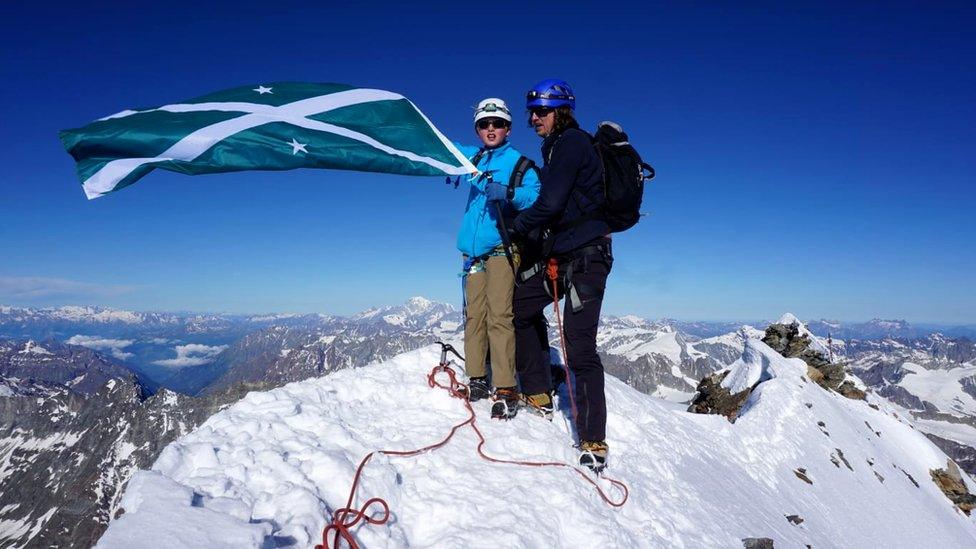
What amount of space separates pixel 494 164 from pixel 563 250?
199 centimetres

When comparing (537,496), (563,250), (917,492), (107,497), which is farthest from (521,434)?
(107,497)

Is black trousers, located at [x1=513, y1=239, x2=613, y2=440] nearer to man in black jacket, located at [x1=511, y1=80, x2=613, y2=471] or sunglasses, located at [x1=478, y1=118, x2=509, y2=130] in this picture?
man in black jacket, located at [x1=511, y1=80, x2=613, y2=471]

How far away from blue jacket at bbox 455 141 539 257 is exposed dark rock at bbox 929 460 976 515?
25.4 metres

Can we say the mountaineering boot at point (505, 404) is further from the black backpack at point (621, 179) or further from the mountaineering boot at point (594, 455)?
the black backpack at point (621, 179)

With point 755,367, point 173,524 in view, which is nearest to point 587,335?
point 173,524

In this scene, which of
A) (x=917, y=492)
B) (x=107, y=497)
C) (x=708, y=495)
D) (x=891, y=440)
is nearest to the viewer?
(x=708, y=495)

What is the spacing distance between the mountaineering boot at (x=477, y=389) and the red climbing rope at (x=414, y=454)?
131 millimetres

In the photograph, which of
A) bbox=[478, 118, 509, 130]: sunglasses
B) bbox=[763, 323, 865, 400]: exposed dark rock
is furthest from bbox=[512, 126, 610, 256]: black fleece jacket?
bbox=[763, 323, 865, 400]: exposed dark rock

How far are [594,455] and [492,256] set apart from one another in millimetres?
3879

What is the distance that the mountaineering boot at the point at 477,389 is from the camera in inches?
368

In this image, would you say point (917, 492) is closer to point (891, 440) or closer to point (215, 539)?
point (891, 440)

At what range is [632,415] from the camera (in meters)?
11.5

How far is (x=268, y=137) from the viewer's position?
8227 mm

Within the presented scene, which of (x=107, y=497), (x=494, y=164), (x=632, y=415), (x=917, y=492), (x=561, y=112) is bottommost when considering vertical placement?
(x=107, y=497)
